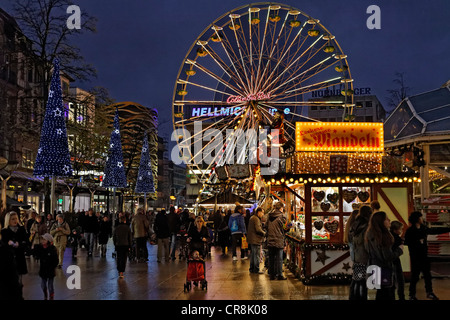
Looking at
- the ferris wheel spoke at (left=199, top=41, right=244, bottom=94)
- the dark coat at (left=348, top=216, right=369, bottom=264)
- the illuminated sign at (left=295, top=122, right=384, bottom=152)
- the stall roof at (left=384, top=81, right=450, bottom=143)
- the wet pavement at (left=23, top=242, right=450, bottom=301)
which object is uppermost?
the ferris wheel spoke at (left=199, top=41, right=244, bottom=94)

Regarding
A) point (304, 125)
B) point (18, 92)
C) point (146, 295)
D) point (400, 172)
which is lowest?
point (146, 295)

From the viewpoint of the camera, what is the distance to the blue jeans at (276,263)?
46.0 ft

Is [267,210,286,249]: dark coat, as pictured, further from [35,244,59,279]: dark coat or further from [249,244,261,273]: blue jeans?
[35,244,59,279]: dark coat

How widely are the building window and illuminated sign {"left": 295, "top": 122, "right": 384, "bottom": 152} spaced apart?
3302cm

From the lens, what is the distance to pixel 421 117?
1992cm

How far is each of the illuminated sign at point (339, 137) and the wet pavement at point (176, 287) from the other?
11.4 feet

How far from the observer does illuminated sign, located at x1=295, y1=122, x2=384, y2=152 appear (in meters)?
14.3

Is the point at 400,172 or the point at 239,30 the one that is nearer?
the point at 400,172

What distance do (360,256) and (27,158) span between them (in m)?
38.6

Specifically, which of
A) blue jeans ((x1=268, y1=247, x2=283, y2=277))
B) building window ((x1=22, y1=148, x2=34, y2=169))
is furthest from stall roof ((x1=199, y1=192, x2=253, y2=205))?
building window ((x1=22, y1=148, x2=34, y2=169))

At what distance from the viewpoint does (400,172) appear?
13672 mm

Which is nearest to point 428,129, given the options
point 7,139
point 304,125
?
point 304,125
